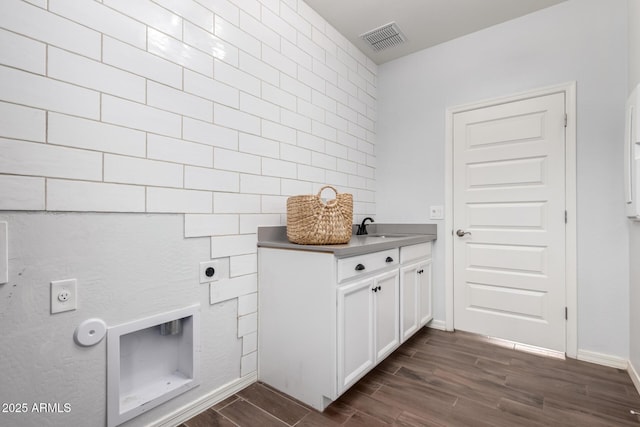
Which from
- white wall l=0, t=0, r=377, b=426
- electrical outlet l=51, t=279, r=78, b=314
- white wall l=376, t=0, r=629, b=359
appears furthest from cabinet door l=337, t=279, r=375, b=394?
white wall l=376, t=0, r=629, b=359

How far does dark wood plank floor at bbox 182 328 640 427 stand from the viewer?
1.53 metres

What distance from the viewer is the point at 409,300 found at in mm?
2314

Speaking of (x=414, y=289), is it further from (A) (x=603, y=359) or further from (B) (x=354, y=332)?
(A) (x=603, y=359)

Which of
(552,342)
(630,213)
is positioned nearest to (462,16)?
(630,213)

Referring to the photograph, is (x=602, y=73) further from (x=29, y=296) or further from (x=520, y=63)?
(x=29, y=296)

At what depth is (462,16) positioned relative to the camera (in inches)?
96.1

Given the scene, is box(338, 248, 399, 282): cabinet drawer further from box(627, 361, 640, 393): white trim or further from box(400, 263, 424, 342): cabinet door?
box(627, 361, 640, 393): white trim

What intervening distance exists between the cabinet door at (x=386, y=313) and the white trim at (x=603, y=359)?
1.31m

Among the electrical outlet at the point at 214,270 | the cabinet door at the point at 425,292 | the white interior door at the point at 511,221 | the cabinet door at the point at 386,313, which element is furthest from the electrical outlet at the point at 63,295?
the white interior door at the point at 511,221

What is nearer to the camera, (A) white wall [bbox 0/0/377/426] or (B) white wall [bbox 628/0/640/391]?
(A) white wall [bbox 0/0/377/426]

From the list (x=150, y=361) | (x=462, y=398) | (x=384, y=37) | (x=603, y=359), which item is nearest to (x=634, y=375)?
(x=603, y=359)

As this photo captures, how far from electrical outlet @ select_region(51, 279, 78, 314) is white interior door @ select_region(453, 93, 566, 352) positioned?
2.61 meters

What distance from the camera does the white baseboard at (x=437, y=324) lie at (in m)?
2.72

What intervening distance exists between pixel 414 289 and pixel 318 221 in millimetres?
1154
